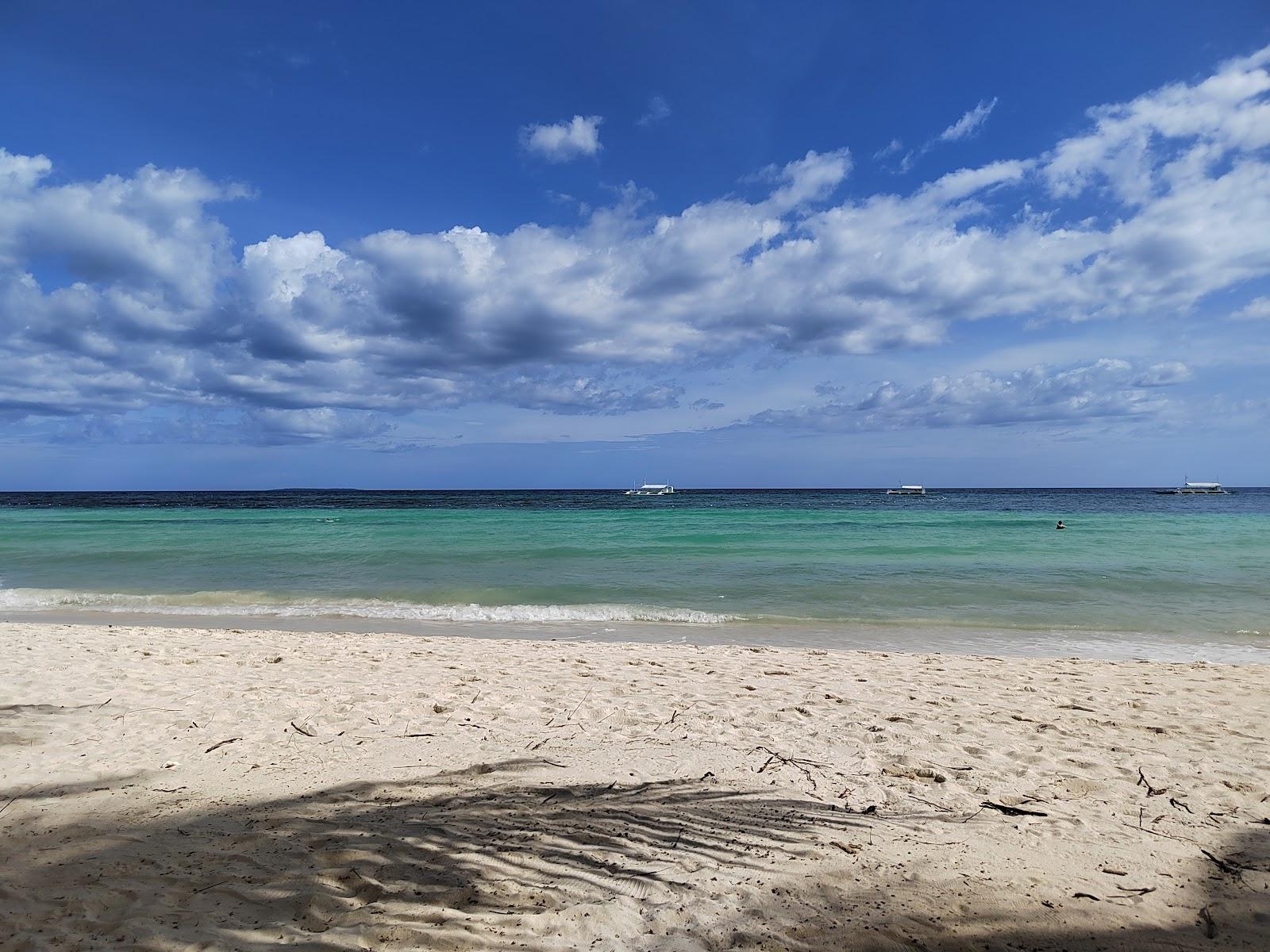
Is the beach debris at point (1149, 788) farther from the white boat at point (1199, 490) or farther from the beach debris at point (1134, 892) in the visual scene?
the white boat at point (1199, 490)

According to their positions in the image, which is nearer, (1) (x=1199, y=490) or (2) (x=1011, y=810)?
(2) (x=1011, y=810)

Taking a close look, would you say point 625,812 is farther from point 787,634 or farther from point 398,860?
point 787,634

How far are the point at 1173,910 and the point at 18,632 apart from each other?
43.4 feet

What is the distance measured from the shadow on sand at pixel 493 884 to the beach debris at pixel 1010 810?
806 millimetres

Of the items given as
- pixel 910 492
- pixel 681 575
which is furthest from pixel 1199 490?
pixel 681 575

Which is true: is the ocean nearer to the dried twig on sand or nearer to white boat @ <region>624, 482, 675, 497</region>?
the dried twig on sand

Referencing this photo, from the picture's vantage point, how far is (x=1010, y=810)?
410 cm

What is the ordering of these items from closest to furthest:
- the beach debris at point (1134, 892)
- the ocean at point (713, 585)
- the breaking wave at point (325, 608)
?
the beach debris at point (1134, 892) < the ocean at point (713, 585) < the breaking wave at point (325, 608)

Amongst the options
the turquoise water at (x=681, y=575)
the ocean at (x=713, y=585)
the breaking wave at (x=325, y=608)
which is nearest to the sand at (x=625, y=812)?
the ocean at (x=713, y=585)

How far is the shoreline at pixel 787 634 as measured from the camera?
9727mm

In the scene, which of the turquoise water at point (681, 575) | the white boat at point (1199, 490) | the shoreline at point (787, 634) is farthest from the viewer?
the white boat at point (1199, 490)

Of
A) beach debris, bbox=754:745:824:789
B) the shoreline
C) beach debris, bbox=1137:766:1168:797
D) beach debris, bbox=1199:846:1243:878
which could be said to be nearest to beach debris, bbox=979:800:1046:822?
beach debris, bbox=1199:846:1243:878

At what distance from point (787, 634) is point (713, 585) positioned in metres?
4.97

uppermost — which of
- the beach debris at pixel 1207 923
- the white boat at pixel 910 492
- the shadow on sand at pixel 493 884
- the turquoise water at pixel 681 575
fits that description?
the white boat at pixel 910 492
